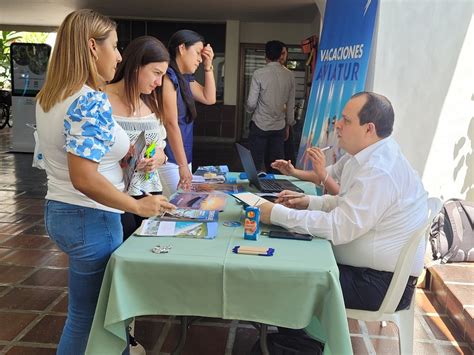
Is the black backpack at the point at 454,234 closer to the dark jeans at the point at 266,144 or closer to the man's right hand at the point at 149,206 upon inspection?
the dark jeans at the point at 266,144

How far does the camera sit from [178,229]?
1.75m

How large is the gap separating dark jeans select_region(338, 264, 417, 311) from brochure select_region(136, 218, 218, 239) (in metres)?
0.54

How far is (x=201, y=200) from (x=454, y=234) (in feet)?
5.83

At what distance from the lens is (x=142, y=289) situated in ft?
4.97

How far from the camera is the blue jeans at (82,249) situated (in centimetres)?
153

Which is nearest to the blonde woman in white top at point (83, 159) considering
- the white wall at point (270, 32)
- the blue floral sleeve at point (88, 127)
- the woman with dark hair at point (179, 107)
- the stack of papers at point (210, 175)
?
the blue floral sleeve at point (88, 127)

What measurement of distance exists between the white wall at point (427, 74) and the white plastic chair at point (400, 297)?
1256mm

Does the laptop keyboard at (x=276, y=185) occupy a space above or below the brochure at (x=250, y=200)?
below

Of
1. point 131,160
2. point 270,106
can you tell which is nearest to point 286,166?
point 131,160

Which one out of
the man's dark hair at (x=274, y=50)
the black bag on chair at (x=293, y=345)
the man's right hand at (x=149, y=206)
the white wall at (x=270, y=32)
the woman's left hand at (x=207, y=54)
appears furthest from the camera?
the white wall at (x=270, y=32)

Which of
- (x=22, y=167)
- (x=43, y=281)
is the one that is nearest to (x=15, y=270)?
(x=43, y=281)

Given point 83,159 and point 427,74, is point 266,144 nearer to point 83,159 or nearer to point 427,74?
point 427,74

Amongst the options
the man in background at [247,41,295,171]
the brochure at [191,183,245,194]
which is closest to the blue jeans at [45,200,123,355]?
the brochure at [191,183,245,194]

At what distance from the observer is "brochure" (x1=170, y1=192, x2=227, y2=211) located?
2.08 metres
